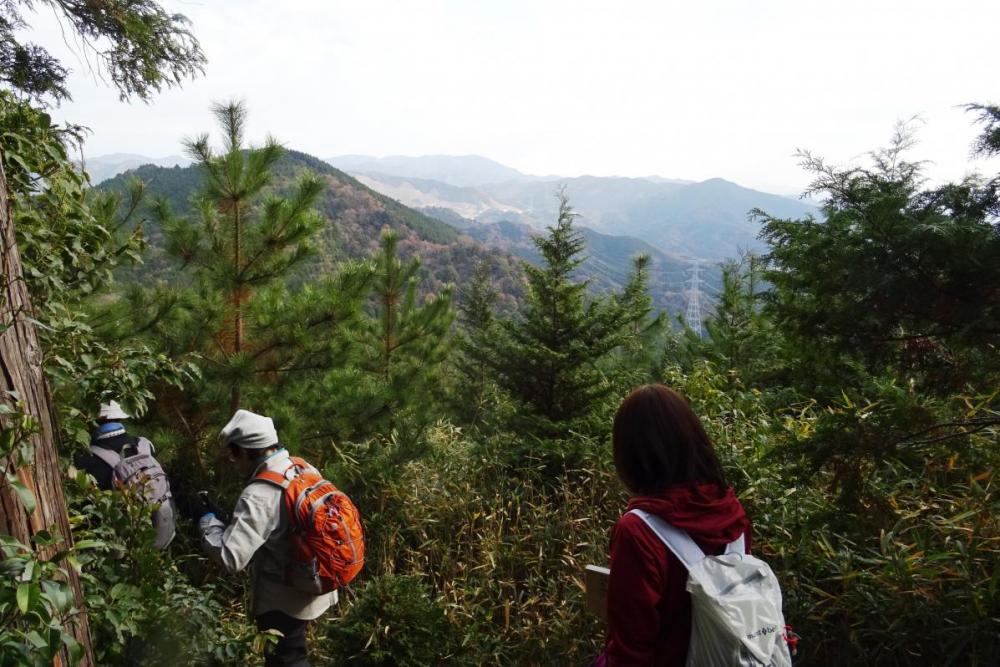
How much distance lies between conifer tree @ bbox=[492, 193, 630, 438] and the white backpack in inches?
114

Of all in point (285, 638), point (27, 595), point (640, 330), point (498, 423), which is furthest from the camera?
point (640, 330)

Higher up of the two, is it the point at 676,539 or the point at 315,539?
the point at 676,539

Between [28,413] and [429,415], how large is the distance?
3.98m

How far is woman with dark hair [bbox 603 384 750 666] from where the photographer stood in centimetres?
138

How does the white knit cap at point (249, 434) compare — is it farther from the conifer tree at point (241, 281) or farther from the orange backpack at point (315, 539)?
the conifer tree at point (241, 281)

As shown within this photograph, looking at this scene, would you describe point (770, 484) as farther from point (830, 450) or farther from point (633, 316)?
point (633, 316)

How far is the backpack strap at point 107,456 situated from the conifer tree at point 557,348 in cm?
253

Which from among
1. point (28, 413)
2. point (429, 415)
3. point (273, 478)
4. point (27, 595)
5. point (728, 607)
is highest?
point (28, 413)

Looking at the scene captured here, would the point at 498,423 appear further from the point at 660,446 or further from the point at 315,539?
the point at 660,446

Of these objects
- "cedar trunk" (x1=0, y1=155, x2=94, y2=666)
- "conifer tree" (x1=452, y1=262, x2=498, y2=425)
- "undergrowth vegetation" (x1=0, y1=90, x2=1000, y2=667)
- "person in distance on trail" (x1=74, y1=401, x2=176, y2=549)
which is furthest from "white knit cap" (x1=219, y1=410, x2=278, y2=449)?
"conifer tree" (x1=452, y1=262, x2=498, y2=425)

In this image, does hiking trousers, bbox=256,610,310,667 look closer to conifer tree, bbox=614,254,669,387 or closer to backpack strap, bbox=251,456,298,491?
backpack strap, bbox=251,456,298,491

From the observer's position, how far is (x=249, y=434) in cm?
246

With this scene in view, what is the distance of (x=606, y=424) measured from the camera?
4273 mm

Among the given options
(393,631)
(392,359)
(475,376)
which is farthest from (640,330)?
(393,631)
